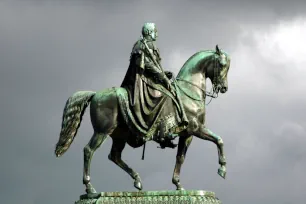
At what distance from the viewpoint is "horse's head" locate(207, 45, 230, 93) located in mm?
33594

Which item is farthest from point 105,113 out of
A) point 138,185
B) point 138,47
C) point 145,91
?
point 138,185

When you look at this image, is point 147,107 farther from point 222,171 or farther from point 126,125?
point 222,171

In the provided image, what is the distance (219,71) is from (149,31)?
198 centimetres

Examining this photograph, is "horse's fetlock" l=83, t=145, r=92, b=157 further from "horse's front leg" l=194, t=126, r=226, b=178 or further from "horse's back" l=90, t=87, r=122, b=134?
"horse's front leg" l=194, t=126, r=226, b=178

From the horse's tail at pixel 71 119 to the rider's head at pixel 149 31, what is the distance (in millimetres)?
1908

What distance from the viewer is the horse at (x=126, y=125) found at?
3272 centimetres

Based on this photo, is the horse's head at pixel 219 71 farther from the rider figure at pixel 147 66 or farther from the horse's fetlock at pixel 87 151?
the horse's fetlock at pixel 87 151

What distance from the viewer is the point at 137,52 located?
33.1 metres

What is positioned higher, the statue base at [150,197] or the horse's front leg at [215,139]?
the horse's front leg at [215,139]

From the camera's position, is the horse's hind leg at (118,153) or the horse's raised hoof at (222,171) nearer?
the horse's raised hoof at (222,171)

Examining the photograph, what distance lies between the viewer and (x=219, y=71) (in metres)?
33.6

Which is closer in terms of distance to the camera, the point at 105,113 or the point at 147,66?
the point at 105,113

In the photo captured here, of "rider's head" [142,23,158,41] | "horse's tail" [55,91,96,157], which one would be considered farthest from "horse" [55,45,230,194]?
"rider's head" [142,23,158,41]

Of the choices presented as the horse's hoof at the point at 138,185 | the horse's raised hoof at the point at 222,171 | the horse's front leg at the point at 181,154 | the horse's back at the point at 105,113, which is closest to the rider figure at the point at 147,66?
the horse's back at the point at 105,113
